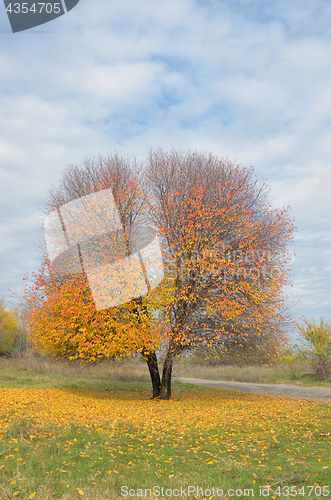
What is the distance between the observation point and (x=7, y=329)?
156ft

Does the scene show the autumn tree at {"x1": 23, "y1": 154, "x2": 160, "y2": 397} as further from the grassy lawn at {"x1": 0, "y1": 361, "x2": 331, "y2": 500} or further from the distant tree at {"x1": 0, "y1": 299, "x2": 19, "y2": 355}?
the distant tree at {"x1": 0, "y1": 299, "x2": 19, "y2": 355}

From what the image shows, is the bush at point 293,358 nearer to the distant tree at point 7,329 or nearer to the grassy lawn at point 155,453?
the grassy lawn at point 155,453

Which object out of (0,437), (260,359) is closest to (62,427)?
(0,437)

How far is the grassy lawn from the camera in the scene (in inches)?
227

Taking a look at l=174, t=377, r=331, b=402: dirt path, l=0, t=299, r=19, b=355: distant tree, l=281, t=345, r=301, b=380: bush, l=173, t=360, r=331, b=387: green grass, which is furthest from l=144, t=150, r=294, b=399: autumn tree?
l=0, t=299, r=19, b=355: distant tree

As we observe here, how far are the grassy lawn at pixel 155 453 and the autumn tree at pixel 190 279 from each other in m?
3.50

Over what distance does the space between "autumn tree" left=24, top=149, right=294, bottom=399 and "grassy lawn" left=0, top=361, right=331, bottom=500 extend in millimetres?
3498

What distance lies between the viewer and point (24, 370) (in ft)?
89.9

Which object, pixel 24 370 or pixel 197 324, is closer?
pixel 197 324

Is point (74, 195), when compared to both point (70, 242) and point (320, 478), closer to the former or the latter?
point (70, 242)

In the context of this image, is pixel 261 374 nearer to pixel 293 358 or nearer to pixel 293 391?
pixel 293 358

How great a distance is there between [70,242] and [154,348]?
22.1ft

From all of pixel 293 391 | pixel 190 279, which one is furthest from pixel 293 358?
pixel 190 279

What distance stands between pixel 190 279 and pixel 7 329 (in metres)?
40.2
